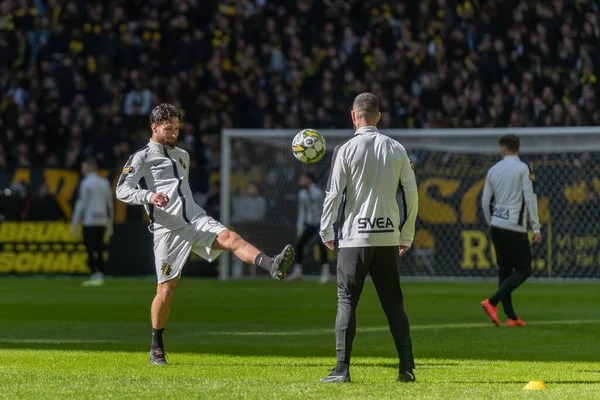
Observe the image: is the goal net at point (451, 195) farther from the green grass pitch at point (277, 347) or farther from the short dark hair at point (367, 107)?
the short dark hair at point (367, 107)

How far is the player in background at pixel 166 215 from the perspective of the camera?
970 cm

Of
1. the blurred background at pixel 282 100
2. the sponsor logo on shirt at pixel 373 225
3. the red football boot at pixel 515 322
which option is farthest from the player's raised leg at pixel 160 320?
the blurred background at pixel 282 100

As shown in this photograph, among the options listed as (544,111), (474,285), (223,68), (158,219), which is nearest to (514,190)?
(158,219)

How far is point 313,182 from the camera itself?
77.5ft

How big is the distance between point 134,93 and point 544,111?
963cm

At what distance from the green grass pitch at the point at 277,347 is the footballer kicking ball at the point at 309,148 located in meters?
1.74

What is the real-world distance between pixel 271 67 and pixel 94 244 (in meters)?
7.75

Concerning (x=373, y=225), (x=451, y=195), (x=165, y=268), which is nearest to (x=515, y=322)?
(x=165, y=268)

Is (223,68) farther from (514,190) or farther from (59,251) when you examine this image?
(514,190)

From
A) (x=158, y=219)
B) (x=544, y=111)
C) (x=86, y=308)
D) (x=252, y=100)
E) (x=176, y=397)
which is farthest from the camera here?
(x=252, y=100)

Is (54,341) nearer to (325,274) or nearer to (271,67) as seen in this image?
(325,274)

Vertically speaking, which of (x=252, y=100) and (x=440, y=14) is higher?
(x=440, y=14)

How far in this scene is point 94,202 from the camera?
22.3 metres

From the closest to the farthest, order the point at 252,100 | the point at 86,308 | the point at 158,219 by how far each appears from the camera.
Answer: the point at 158,219, the point at 86,308, the point at 252,100
